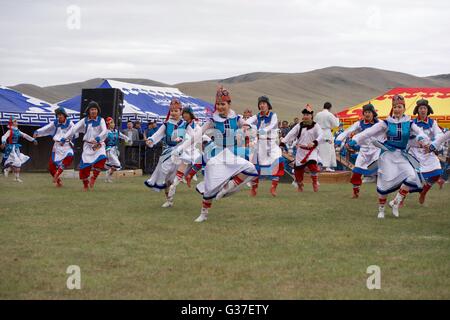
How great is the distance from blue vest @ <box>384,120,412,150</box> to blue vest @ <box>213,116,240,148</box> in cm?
230

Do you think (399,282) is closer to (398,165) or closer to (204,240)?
(204,240)

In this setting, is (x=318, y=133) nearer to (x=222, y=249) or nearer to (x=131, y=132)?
(x=222, y=249)

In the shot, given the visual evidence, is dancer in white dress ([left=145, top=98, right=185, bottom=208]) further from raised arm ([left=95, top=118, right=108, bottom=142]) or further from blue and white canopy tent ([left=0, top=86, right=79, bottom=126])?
blue and white canopy tent ([left=0, top=86, right=79, bottom=126])

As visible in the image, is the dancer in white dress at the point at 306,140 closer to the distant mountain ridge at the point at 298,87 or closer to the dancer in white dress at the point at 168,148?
the dancer in white dress at the point at 168,148

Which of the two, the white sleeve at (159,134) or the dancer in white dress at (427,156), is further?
the dancer in white dress at (427,156)

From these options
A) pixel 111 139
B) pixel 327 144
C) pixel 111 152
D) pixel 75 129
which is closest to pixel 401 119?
pixel 75 129

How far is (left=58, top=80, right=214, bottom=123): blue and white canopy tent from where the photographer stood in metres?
26.8

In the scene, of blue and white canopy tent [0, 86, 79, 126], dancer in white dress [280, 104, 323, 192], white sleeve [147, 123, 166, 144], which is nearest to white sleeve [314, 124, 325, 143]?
dancer in white dress [280, 104, 323, 192]

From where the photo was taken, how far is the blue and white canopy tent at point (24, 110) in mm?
24500

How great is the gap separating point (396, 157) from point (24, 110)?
1653 cm

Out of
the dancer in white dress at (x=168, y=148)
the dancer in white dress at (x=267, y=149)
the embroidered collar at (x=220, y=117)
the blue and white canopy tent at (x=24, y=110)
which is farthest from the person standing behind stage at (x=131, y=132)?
the embroidered collar at (x=220, y=117)

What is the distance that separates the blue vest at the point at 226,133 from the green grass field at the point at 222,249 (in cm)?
108

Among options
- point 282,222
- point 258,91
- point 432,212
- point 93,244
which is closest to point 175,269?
point 93,244

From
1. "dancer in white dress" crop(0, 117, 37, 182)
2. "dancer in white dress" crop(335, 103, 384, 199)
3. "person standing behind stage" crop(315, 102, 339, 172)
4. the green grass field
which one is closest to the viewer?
the green grass field
